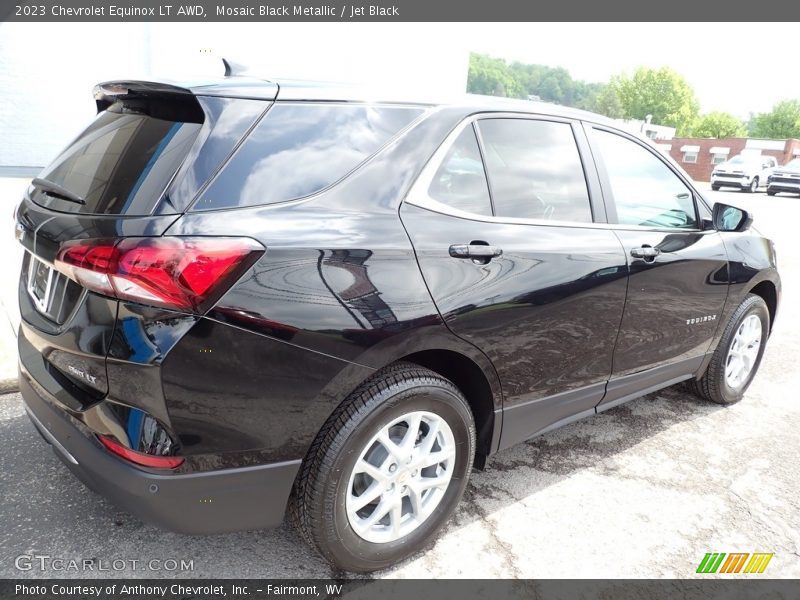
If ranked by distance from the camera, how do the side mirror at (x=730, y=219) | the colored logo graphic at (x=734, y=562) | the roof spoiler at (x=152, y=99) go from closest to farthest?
the roof spoiler at (x=152, y=99), the colored logo graphic at (x=734, y=562), the side mirror at (x=730, y=219)

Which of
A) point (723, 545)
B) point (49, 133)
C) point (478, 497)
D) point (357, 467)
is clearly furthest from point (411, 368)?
point (49, 133)

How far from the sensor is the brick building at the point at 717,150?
144 ft

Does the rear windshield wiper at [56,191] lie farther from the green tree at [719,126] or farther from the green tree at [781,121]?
the green tree at [719,126]

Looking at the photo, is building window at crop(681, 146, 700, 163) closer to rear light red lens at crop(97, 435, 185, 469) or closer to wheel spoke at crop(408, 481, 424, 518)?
wheel spoke at crop(408, 481, 424, 518)

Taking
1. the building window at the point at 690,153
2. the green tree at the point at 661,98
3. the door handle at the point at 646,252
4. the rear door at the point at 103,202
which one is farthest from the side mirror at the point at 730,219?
the green tree at the point at 661,98

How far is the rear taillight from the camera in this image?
1742mm

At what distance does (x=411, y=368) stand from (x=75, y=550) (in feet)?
4.80

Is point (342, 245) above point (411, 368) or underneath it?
above

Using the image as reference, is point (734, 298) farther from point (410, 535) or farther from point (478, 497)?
point (410, 535)

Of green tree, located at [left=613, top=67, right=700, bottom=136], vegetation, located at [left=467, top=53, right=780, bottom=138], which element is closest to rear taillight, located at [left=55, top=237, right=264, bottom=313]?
vegetation, located at [left=467, top=53, right=780, bottom=138]

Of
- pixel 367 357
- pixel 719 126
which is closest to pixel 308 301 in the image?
pixel 367 357

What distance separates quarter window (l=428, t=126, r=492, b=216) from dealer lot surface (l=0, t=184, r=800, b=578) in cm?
139

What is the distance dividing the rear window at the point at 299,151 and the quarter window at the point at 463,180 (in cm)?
23

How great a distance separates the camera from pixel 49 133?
14883mm
